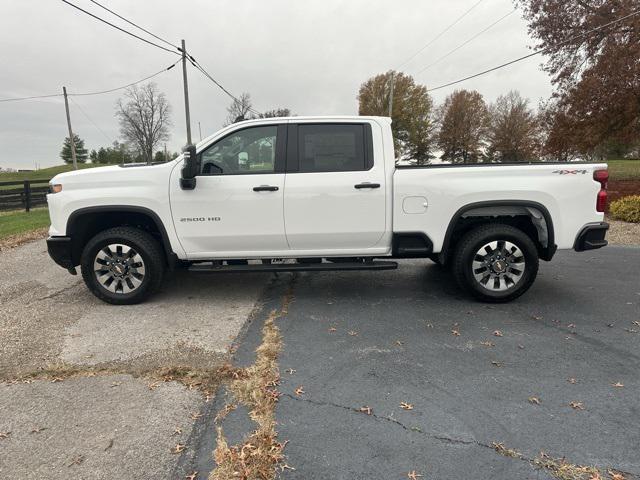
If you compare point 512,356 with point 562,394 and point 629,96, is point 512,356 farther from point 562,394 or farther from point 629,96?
point 629,96

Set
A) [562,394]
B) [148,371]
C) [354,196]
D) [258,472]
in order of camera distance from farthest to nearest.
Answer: [354,196] → [148,371] → [562,394] → [258,472]

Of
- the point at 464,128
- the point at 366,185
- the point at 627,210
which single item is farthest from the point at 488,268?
the point at 464,128

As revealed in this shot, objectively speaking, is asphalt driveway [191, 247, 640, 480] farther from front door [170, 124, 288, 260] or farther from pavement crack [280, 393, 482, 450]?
front door [170, 124, 288, 260]

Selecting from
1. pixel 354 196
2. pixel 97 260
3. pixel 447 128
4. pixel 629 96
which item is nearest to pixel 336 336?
pixel 354 196

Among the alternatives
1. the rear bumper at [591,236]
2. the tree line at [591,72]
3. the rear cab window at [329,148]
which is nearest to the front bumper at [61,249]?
the rear cab window at [329,148]

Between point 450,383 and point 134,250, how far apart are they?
11.3 feet

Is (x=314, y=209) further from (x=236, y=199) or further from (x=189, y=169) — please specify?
(x=189, y=169)

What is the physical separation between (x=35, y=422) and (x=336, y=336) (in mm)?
2314

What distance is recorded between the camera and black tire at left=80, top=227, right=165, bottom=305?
4.46 m

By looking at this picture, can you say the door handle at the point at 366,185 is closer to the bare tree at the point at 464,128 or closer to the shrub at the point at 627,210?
the shrub at the point at 627,210

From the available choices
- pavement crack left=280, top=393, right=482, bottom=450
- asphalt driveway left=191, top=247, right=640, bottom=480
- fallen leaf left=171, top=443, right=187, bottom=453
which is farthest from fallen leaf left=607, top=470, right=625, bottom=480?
fallen leaf left=171, top=443, right=187, bottom=453

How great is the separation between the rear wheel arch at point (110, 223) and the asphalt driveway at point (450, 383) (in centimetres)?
139

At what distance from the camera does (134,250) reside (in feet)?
14.8

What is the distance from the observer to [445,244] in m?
4.49
